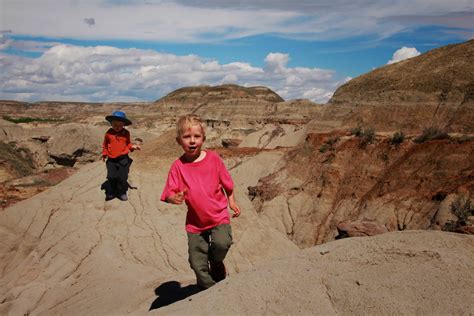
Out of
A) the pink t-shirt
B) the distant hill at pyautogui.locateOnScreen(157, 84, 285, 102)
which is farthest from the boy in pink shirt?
the distant hill at pyautogui.locateOnScreen(157, 84, 285, 102)

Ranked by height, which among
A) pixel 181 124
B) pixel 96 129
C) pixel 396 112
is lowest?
pixel 96 129

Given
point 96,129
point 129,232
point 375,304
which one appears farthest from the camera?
point 96,129

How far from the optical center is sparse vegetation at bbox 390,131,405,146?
16781 mm

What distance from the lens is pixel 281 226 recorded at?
16516mm

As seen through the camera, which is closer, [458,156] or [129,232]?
[129,232]

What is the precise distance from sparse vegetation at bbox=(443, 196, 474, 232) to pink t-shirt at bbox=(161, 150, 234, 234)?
940 cm

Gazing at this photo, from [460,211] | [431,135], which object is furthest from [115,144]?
[431,135]

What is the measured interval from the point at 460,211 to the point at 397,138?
548cm

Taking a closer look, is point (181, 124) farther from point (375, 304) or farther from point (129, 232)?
point (129, 232)

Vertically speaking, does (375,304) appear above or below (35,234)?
above

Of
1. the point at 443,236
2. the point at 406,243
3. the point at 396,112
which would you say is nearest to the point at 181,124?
the point at 406,243

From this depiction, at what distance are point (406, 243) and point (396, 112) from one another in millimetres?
16514

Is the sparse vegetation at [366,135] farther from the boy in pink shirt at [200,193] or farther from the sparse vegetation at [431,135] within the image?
the boy in pink shirt at [200,193]

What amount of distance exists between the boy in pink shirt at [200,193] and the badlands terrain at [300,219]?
0.33 m
